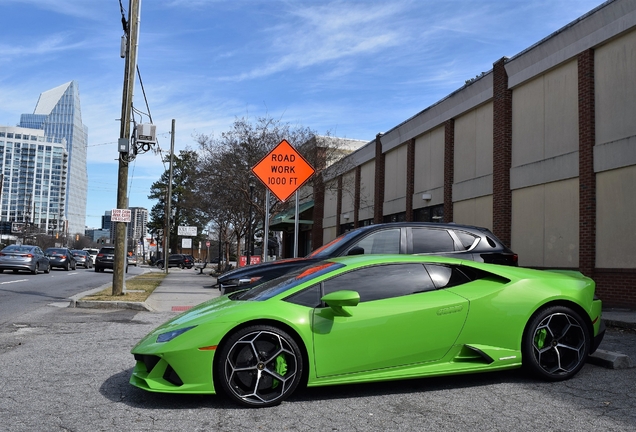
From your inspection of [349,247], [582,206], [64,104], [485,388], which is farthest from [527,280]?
[64,104]

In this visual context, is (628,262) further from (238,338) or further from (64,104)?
(64,104)

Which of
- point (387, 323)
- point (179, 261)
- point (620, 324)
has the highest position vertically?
point (387, 323)

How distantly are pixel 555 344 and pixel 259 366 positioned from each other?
106 inches

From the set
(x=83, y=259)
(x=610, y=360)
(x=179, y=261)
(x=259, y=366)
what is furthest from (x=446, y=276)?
(x=179, y=261)

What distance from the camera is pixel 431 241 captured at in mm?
8039

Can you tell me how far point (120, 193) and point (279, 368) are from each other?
11.2 meters

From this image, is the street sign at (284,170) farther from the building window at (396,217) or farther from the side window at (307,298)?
the building window at (396,217)

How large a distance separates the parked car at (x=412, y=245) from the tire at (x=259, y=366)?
3.53 m

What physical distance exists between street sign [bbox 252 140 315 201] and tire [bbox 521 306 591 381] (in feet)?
22.1

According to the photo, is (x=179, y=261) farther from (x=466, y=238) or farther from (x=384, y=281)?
(x=384, y=281)

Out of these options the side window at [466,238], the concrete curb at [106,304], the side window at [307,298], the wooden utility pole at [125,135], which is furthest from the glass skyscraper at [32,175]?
the side window at [307,298]

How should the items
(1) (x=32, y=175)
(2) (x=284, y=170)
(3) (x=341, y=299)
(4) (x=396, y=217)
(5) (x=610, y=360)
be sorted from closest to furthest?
(3) (x=341, y=299) → (5) (x=610, y=360) → (2) (x=284, y=170) → (4) (x=396, y=217) → (1) (x=32, y=175)

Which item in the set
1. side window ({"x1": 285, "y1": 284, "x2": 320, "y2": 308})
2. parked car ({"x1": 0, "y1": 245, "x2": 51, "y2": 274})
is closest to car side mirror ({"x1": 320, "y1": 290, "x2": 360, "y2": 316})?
side window ({"x1": 285, "y1": 284, "x2": 320, "y2": 308})

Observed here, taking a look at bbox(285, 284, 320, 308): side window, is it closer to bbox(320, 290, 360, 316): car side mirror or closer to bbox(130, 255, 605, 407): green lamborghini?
bbox(130, 255, 605, 407): green lamborghini
